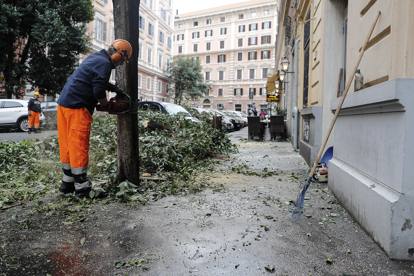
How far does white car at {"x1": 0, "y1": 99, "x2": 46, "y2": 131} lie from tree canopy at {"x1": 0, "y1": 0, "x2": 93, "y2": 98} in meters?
4.79

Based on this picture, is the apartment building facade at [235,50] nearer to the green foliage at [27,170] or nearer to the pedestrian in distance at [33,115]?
the pedestrian in distance at [33,115]

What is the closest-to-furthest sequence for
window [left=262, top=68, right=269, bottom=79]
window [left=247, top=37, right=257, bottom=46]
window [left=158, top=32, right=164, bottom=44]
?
window [left=158, top=32, right=164, bottom=44] < window [left=262, top=68, right=269, bottom=79] < window [left=247, top=37, right=257, bottom=46]

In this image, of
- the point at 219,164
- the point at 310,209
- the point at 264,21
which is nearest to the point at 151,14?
the point at 264,21

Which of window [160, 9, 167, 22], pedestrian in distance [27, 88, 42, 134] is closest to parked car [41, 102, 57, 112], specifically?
pedestrian in distance [27, 88, 42, 134]

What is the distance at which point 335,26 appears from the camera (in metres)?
6.81

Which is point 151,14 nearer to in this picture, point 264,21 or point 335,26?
point 264,21

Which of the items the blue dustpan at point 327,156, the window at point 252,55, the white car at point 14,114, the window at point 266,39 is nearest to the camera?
the blue dustpan at point 327,156

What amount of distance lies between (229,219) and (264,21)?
72611mm

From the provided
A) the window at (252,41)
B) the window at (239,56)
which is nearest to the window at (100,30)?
the window at (239,56)

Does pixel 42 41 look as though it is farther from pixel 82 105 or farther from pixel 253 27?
pixel 253 27

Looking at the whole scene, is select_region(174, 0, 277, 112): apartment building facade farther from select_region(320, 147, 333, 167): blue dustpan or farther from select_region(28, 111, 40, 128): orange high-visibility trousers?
select_region(320, 147, 333, 167): blue dustpan

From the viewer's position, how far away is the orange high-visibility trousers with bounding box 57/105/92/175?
4.60 meters

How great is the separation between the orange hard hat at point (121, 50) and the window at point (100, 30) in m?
35.7

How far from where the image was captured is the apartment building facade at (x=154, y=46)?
48.5 metres
